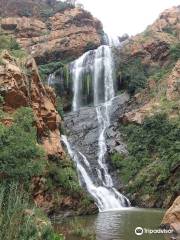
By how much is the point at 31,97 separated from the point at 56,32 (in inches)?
1187

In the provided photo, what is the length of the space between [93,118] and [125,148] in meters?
6.25

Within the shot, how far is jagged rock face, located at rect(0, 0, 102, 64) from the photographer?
51.1 m

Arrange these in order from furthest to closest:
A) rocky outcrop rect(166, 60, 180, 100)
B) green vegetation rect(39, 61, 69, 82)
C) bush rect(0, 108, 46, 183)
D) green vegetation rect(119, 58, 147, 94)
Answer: green vegetation rect(39, 61, 69, 82) < green vegetation rect(119, 58, 147, 94) < rocky outcrop rect(166, 60, 180, 100) < bush rect(0, 108, 46, 183)

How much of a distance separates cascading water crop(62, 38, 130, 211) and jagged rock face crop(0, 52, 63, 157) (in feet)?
13.3

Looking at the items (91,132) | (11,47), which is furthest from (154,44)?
(11,47)

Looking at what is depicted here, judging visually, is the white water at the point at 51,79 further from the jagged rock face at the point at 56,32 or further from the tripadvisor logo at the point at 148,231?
the tripadvisor logo at the point at 148,231

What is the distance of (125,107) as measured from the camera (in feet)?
135

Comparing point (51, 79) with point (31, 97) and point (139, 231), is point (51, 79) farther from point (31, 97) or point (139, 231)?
point (139, 231)

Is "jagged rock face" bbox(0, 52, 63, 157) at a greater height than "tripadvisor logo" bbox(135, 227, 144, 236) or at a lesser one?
greater

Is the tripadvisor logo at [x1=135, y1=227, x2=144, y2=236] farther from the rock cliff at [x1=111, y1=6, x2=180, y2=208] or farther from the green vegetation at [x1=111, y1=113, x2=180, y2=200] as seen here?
the green vegetation at [x1=111, y1=113, x2=180, y2=200]

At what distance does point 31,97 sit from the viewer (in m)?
26.0

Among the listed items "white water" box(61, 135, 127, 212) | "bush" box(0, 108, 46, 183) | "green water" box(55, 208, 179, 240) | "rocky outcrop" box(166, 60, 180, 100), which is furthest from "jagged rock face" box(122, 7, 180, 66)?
"bush" box(0, 108, 46, 183)

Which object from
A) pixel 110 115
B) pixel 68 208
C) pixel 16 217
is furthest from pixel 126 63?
pixel 16 217

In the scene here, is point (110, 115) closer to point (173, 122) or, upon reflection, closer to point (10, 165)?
point (173, 122)
